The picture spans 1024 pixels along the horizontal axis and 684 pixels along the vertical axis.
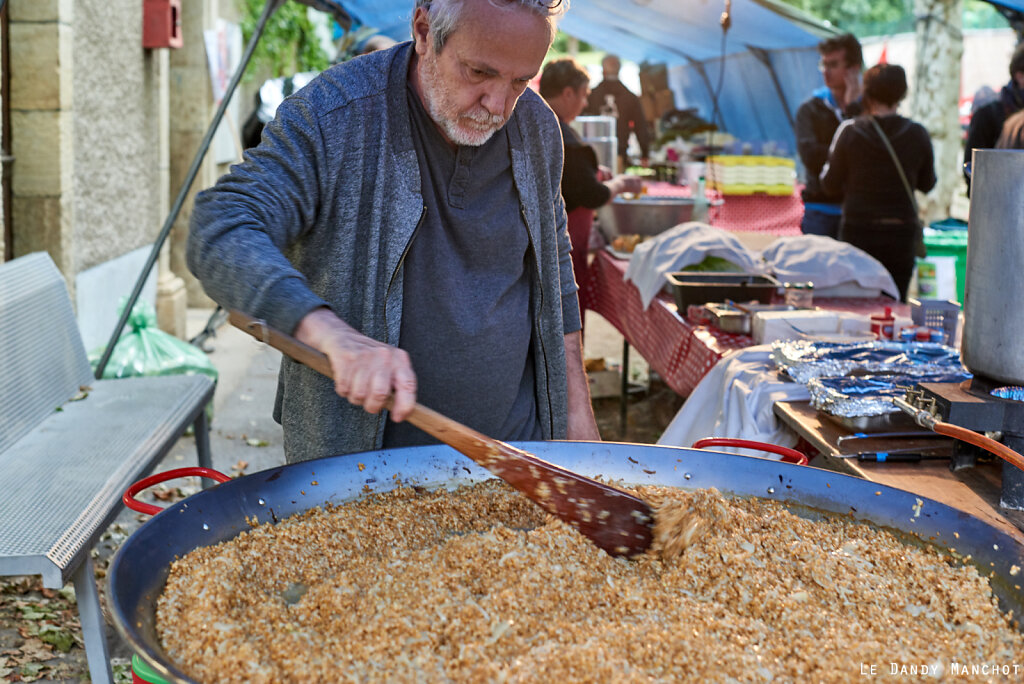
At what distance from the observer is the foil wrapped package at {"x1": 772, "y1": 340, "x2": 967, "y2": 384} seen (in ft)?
9.02

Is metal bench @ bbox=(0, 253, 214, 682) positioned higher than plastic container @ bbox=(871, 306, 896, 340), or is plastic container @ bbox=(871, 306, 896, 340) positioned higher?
plastic container @ bbox=(871, 306, 896, 340)

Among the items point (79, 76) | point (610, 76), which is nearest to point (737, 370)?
point (79, 76)

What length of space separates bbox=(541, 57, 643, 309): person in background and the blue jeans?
1.49 metres

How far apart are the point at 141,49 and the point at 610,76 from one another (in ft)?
18.4

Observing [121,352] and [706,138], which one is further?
[706,138]

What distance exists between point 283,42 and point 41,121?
6176mm

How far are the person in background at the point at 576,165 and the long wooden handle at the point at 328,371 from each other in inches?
134

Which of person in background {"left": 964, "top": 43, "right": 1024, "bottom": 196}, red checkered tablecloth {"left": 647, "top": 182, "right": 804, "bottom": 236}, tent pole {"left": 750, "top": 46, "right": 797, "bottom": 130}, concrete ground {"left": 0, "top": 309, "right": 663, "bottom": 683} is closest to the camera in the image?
concrete ground {"left": 0, "top": 309, "right": 663, "bottom": 683}

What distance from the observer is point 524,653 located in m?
1.30

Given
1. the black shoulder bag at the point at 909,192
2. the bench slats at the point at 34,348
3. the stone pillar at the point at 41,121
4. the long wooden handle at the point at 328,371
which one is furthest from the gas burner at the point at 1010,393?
the stone pillar at the point at 41,121

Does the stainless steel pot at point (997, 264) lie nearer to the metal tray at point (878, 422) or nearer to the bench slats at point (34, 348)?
the metal tray at point (878, 422)

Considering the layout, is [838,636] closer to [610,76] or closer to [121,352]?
[121,352]

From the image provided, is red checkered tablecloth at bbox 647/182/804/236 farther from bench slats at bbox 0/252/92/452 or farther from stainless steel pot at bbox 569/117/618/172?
bench slats at bbox 0/252/92/452

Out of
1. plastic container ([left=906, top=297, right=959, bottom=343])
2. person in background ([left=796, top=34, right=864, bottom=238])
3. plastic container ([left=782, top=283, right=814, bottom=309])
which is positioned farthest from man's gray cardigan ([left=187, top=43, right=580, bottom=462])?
person in background ([left=796, top=34, right=864, bottom=238])
